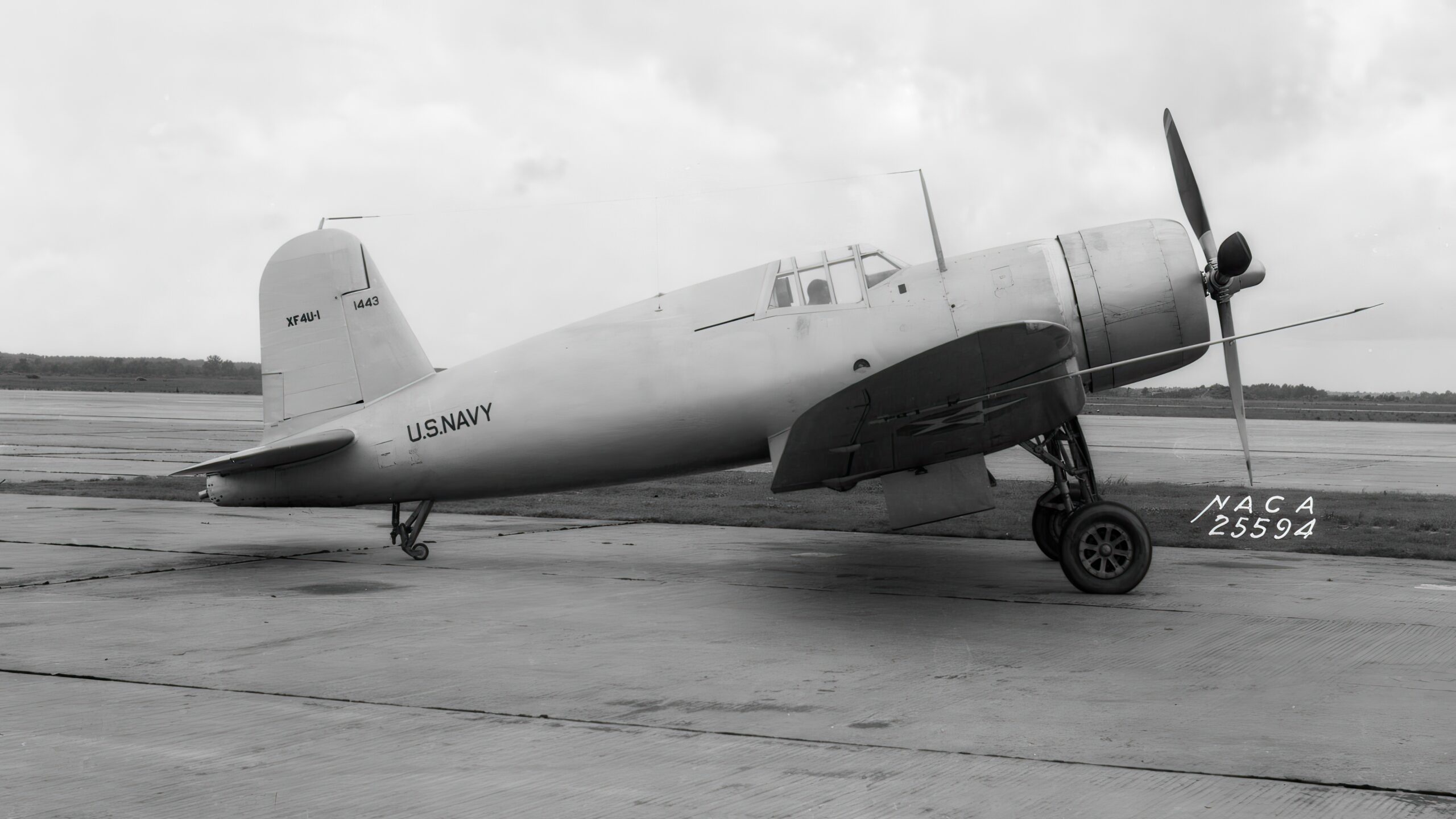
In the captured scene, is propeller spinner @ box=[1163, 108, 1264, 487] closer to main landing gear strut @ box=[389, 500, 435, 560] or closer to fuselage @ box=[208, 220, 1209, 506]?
fuselage @ box=[208, 220, 1209, 506]

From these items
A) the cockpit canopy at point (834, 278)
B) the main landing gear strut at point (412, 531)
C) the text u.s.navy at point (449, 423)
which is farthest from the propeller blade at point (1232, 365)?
the main landing gear strut at point (412, 531)

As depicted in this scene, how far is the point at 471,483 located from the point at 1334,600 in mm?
6611

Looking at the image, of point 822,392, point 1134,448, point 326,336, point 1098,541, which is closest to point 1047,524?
point 1098,541

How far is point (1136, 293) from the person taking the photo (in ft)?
27.7

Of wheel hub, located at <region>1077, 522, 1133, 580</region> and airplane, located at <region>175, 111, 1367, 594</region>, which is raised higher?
→ airplane, located at <region>175, 111, 1367, 594</region>

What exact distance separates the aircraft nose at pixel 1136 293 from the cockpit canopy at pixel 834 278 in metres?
1.39

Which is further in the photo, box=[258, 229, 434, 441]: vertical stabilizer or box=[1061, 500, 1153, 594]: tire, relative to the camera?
box=[258, 229, 434, 441]: vertical stabilizer

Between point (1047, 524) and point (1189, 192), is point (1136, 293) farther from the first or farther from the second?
point (1047, 524)

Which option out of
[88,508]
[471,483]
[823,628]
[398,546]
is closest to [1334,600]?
[823,628]

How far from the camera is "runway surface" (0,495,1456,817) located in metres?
4.01

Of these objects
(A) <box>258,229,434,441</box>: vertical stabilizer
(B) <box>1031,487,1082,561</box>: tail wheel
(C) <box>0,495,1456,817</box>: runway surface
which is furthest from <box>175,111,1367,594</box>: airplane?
(B) <box>1031,487,1082,561</box>: tail wheel

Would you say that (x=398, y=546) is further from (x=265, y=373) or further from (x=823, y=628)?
(x=823, y=628)

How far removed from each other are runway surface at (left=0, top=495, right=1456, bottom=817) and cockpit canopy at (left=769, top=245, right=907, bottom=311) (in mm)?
2211

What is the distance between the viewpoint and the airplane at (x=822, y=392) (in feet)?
27.0
